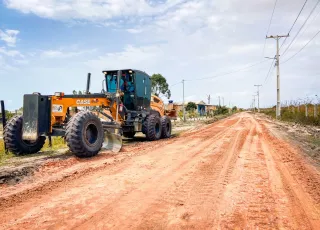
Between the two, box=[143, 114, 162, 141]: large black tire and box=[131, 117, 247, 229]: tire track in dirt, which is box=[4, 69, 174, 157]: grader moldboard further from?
box=[131, 117, 247, 229]: tire track in dirt

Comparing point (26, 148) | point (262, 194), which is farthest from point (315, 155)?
point (26, 148)

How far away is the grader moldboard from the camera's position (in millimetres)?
8562

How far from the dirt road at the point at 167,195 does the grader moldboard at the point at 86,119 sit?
969mm

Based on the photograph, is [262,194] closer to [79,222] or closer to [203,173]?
[203,173]

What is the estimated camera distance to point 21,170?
674cm

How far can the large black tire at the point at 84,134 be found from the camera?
8.17 meters

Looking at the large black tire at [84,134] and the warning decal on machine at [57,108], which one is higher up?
the warning decal on machine at [57,108]

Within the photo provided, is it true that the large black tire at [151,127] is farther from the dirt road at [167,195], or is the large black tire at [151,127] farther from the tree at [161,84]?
the tree at [161,84]

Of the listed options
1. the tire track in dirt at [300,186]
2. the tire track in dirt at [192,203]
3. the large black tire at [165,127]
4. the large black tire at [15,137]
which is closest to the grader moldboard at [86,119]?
the large black tire at [15,137]

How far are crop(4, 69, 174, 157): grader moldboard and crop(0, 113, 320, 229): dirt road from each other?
969 mm

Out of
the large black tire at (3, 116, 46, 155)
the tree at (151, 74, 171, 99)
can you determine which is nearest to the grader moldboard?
the large black tire at (3, 116, 46, 155)

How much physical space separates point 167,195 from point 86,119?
4.39 meters

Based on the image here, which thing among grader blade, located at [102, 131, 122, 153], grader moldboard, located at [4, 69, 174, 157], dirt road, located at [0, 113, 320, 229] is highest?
grader moldboard, located at [4, 69, 174, 157]

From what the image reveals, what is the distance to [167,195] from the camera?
16.1 ft
